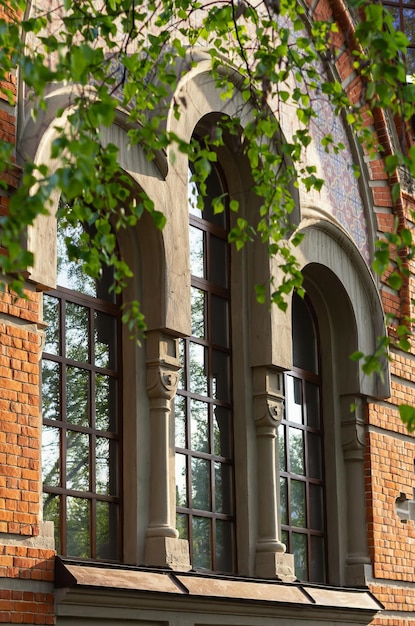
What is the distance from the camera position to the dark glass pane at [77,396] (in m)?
9.02

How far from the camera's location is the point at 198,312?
1082 cm

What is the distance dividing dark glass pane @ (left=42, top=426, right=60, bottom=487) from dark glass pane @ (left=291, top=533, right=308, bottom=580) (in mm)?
3509

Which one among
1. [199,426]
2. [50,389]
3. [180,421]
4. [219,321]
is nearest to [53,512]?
[50,389]

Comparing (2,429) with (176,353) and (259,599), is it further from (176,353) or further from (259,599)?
(259,599)

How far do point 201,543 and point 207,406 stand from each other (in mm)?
1122

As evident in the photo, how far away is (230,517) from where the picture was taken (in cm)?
1076

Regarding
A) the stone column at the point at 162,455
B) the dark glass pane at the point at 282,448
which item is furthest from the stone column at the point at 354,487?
the stone column at the point at 162,455

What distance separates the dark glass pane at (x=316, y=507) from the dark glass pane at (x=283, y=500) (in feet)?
1.88

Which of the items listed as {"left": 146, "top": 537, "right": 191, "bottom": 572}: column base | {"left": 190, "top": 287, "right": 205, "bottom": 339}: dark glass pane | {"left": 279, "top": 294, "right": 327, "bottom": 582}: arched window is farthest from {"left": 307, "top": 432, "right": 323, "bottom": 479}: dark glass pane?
{"left": 146, "top": 537, "right": 191, "bottom": 572}: column base

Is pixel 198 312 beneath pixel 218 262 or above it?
beneath

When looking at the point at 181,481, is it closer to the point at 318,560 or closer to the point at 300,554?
the point at 300,554

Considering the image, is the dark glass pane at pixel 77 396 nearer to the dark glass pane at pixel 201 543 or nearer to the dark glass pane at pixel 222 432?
the dark glass pane at pixel 201 543

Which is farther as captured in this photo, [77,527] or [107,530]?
[107,530]

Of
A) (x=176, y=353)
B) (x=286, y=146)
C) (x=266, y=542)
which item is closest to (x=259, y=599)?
(x=266, y=542)
